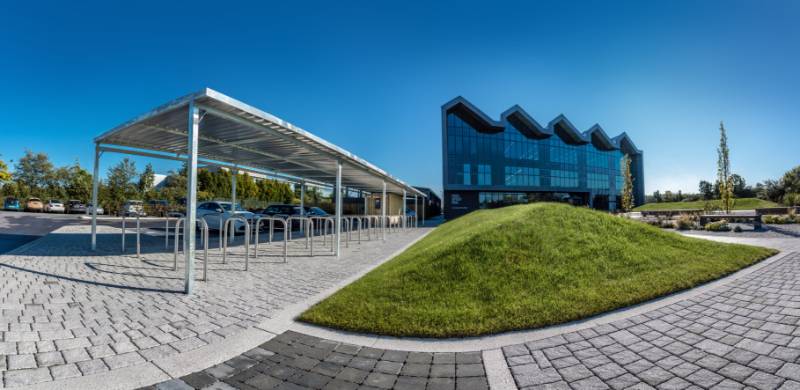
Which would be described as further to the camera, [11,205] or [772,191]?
[772,191]

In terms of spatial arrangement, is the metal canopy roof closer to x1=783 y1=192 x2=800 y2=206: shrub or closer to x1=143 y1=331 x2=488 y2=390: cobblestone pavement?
x1=143 y1=331 x2=488 y2=390: cobblestone pavement

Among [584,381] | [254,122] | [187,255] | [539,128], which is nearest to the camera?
[584,381]

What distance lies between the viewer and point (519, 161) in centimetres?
3641

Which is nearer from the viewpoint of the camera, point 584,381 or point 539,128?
point 584,381

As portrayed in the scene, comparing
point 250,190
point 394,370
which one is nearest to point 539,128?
point 250,190

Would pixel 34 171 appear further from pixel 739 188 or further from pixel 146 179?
pixel 739 188

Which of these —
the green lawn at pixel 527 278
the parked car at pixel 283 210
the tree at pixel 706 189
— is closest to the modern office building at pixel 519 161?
the tree at pixel 706 189

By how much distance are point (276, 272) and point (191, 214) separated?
211 centimetres

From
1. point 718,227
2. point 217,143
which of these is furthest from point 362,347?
point 718,227

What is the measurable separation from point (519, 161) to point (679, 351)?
35.6 m

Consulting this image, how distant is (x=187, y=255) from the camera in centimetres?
510

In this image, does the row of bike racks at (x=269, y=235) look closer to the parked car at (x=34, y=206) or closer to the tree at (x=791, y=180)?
the parked car at (x=34, y=206)

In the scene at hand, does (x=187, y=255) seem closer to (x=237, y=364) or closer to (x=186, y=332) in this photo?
(x=186, y=332)

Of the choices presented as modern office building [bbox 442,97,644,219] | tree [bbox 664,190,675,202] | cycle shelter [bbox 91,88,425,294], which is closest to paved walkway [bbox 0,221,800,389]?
cycle shelter [bbox 91,88,425,294]
